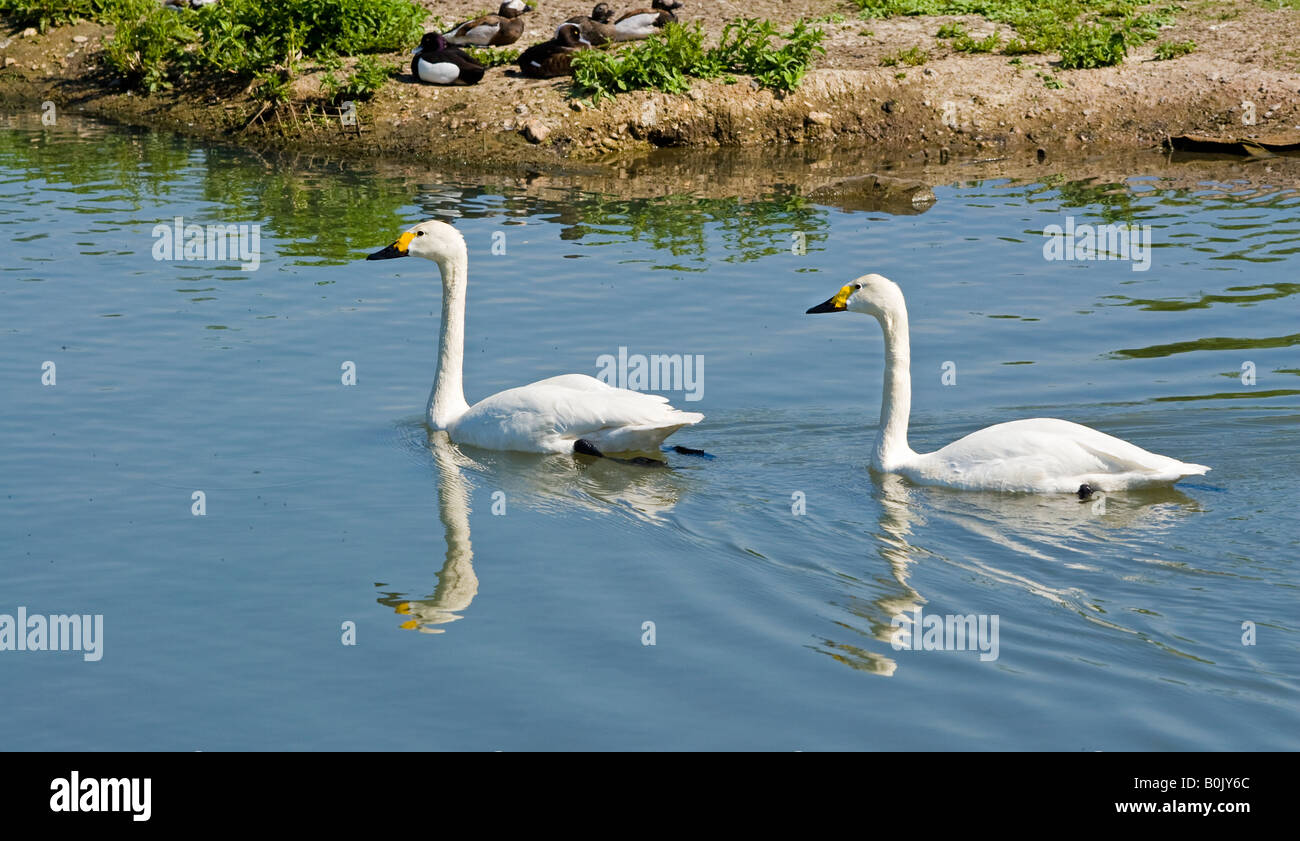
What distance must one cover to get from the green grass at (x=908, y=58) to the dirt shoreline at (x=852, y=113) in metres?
0.10

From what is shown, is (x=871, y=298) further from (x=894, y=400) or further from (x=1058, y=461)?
(x=1058, y=461)

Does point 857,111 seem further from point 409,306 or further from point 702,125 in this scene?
point 409,306

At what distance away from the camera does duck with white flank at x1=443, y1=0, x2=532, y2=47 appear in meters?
23.1

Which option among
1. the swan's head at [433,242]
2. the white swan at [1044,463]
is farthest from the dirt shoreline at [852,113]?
the white swan at [1044,463]

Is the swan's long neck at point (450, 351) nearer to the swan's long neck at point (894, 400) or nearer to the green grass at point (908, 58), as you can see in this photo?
the swan's long neck at point (894, 400)

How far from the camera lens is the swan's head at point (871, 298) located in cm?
981

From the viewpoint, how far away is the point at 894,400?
31.9 feet

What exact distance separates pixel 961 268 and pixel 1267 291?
2.81 m

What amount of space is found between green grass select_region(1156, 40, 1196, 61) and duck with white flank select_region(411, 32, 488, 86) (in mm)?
9943

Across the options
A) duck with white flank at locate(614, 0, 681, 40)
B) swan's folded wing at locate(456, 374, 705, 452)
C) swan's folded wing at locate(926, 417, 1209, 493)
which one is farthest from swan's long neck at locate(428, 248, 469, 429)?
duck with white flank at locate(614, 0, 681, 40)

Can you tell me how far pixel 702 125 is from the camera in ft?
70.8

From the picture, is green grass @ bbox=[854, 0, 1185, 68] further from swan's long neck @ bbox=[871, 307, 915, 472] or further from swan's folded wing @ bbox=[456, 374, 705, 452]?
swan's folded wing @ bbox=[456, 374, 705, 452]

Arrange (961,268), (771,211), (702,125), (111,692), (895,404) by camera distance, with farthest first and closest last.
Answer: (702,125)
(771,211)
(961,268)
(895,404)
(111,692)
